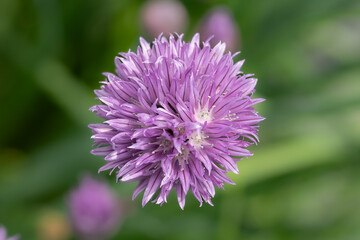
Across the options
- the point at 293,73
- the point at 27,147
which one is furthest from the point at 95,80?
the point at 293,73

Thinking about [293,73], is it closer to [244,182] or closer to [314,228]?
[314,228]

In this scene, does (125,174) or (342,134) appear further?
(342,134)

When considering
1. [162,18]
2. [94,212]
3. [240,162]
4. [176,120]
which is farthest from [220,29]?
[176,120]

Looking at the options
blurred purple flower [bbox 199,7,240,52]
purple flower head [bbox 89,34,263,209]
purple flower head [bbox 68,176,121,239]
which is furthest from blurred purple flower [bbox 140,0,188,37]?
purple flower head [bbox 89,34,263,209]

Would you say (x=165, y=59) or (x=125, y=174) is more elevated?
(x=165, y=59)

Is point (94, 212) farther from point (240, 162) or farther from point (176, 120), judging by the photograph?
point (176, 120)

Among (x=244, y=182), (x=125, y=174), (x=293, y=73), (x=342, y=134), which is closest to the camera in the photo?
(x=125, y=174)

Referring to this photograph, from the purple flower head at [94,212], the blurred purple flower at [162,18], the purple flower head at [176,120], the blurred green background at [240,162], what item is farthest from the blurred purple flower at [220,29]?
the purple flower head at [176,120]

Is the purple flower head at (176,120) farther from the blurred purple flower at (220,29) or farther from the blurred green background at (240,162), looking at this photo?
the blurred green background at (240,162)
